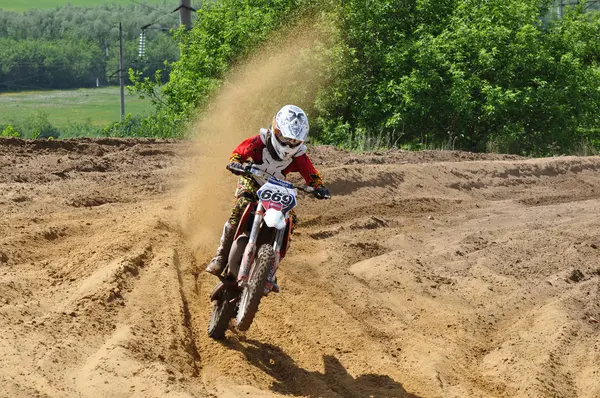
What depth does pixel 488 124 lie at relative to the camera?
87.2 ft

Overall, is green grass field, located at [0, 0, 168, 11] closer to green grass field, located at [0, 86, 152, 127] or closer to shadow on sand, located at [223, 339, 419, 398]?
green grass field, located at [0, 86, 152, 127]

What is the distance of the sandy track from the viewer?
7004mm

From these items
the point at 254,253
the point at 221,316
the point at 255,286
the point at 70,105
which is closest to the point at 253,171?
the point at 254,253

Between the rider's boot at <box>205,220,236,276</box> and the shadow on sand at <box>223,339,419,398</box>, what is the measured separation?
713 mm

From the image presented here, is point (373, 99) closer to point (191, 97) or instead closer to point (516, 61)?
point (516, 61)

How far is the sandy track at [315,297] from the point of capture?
23.0 feet

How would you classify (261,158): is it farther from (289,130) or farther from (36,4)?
(36,4)

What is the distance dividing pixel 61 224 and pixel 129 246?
1484 mm

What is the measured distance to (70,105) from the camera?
8525 cm

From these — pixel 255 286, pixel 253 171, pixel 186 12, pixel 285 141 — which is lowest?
pixel 255 286

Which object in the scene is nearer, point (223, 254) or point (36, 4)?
point (223, 254)

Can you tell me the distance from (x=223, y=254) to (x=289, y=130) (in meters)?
1.43

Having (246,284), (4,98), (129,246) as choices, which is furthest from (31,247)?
(4,98)

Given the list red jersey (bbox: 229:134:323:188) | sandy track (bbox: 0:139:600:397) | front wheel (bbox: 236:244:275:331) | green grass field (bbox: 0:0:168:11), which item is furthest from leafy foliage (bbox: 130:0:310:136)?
green grass field (bbox: 0:0:168:11)
